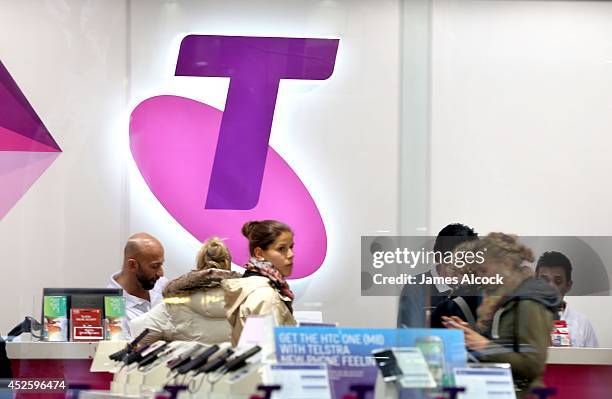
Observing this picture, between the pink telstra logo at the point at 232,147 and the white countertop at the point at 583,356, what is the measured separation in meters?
1.17

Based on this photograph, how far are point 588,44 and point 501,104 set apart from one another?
1.71 ft

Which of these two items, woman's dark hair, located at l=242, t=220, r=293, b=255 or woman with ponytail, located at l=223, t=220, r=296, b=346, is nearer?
woman with ponytail, located at l=223, t=220, r=296, b=346

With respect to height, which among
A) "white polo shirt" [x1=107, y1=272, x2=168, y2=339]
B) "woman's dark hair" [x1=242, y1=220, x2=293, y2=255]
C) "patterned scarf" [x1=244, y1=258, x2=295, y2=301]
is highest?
"woman's dark hair" [x1=242, y1=220, x2=293, y2=255]

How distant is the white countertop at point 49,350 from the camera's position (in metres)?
5.80

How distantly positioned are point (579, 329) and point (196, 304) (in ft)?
5.87

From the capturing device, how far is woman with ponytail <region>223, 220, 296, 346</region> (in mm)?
5578

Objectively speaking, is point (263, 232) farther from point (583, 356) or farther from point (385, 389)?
point (583, 356)

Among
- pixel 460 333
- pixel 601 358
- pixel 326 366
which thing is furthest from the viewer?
pixel 601 358

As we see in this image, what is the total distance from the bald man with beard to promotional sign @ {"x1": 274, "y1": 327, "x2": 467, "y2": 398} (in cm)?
81

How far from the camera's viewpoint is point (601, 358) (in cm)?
593

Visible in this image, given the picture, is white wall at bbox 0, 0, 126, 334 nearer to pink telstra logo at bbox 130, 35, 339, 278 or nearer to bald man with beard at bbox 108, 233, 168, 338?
bald man with beard at bbox 108, 233, 168, 338

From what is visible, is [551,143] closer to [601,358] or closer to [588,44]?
[588,44]

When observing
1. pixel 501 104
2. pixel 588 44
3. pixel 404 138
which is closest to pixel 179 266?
pixel 404 138

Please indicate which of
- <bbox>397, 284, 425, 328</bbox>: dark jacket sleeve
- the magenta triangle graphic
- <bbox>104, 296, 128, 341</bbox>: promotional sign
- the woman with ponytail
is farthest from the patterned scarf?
the magenta triangle graphic
